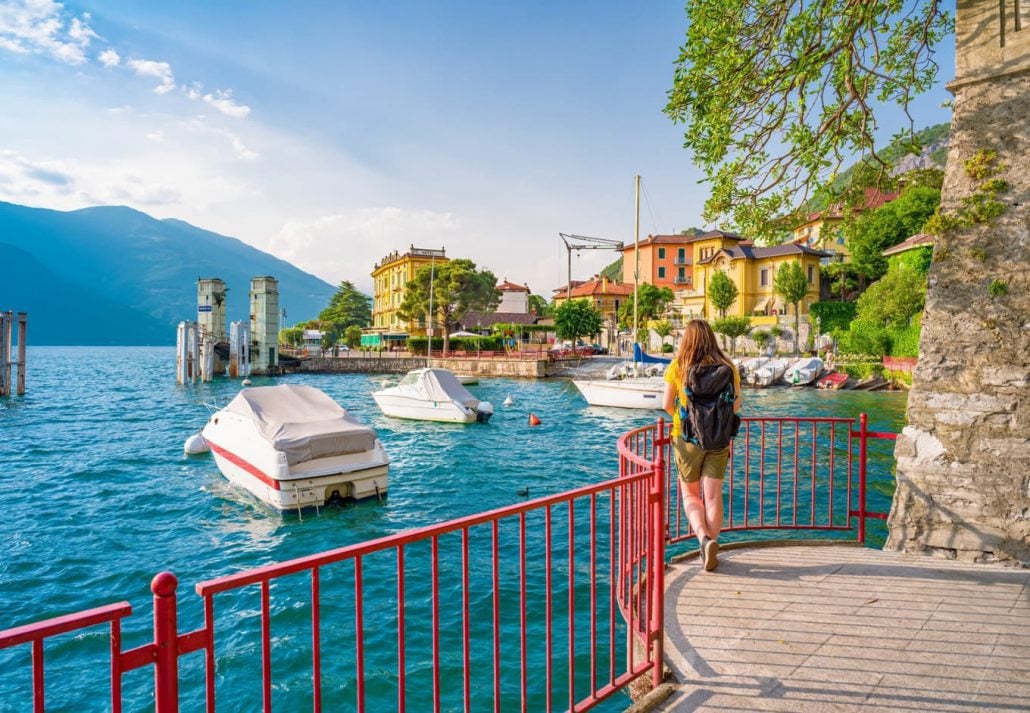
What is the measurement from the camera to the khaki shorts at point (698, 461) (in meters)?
4.86

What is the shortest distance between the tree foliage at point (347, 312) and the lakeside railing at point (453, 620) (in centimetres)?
9867

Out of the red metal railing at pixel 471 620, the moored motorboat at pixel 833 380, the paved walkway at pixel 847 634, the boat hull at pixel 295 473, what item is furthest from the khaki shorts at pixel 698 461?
the moored motorboat at pixel 833 380

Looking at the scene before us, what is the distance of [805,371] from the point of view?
1523 inches

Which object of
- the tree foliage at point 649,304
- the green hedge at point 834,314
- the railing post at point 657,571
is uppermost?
the tree foliage at point 649,304

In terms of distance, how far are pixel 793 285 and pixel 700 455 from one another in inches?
2116

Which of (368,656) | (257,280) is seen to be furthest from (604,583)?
(257,280)

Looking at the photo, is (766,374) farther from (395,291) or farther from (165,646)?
(395,291)

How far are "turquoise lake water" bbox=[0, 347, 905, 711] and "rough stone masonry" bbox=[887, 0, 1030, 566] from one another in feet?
11.1

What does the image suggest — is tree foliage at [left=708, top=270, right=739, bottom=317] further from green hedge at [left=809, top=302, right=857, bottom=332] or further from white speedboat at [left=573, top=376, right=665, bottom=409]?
white speedboat at [left=573, top=376, right=665, bottom=409]

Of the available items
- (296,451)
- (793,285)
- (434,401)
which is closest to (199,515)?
(296,451)

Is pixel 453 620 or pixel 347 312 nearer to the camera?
pixel 453 620

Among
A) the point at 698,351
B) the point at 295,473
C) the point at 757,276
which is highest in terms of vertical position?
the point at 757,276

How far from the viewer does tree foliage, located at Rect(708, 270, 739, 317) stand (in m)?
58.7

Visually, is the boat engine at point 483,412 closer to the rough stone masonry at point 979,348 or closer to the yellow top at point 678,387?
the rough stone masonry at point 979,348
